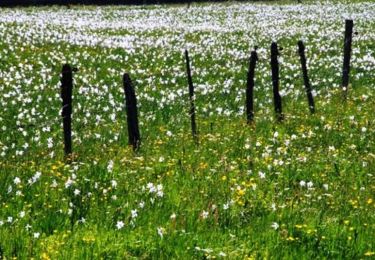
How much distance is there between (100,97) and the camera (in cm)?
1750

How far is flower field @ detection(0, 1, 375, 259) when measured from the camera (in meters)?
7.09

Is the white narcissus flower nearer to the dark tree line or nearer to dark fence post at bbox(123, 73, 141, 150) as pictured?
dark fence post at bbox(123, 73, 141, 150)

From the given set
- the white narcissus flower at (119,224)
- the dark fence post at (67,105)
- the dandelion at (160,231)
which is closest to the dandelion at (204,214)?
the dandelion at (160,231)

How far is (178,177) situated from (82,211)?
2.03 meters

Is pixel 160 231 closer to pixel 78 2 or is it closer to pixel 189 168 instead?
pixel 189 168

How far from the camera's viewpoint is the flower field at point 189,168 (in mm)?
7086

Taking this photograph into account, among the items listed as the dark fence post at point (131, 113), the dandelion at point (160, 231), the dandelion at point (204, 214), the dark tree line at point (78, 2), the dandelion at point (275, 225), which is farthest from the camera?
the dark tree line at point (78, 2)

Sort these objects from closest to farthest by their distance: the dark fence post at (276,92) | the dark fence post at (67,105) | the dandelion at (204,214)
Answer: the dandelion at (204,214) → the dark fence post at (67,105) → the dark fence post at (276,92)

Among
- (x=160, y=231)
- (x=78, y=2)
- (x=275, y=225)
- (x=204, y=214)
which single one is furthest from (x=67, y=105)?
(x=78, y=2)

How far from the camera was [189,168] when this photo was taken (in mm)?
9938

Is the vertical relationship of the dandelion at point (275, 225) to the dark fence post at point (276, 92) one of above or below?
below

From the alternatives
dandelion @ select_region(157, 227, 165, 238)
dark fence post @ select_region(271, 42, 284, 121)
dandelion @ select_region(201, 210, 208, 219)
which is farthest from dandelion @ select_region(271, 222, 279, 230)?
dark fence post @ select_region(271, 42, 284, 121)

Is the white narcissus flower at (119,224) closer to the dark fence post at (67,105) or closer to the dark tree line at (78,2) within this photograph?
the dark fence post at (67,105)

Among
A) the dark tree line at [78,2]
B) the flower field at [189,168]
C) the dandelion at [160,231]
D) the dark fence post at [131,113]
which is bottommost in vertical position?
the flower field at [189,168]
